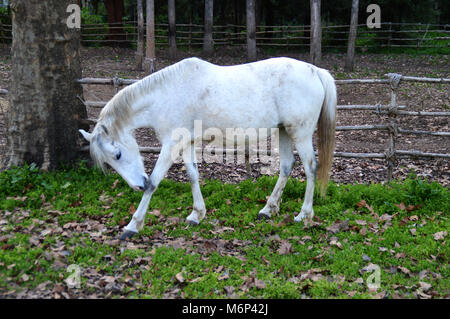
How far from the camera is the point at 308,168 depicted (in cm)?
524

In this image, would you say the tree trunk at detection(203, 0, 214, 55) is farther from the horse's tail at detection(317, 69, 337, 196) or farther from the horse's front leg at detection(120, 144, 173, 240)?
the horse's front leg at detection(120, 144, 173, 240)

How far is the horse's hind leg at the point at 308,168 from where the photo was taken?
5195 millimetres

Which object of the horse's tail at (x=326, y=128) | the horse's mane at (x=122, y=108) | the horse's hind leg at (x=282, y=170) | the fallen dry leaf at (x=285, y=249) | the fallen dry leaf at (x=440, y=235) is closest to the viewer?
the fallen dry leaf at (x=285, y=249)

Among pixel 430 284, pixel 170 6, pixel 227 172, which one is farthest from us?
pixel 170 6

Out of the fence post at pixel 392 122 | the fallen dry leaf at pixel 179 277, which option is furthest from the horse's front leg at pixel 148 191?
the fence post at pixel 392 122

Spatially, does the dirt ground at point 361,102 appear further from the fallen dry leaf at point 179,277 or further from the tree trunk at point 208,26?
the fallen dry leaf at point 179,277

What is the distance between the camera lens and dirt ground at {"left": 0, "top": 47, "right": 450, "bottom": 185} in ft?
23.0

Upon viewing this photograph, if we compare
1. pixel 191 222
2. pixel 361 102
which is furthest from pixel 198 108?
pixel 361 102

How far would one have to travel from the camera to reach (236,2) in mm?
22484

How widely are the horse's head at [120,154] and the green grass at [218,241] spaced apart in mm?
565

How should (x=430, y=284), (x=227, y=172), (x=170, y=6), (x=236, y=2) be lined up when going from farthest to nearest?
(x=236, y=2) < (x=170, y=6) < (x=227, y=172) < (x=430, y=284)
